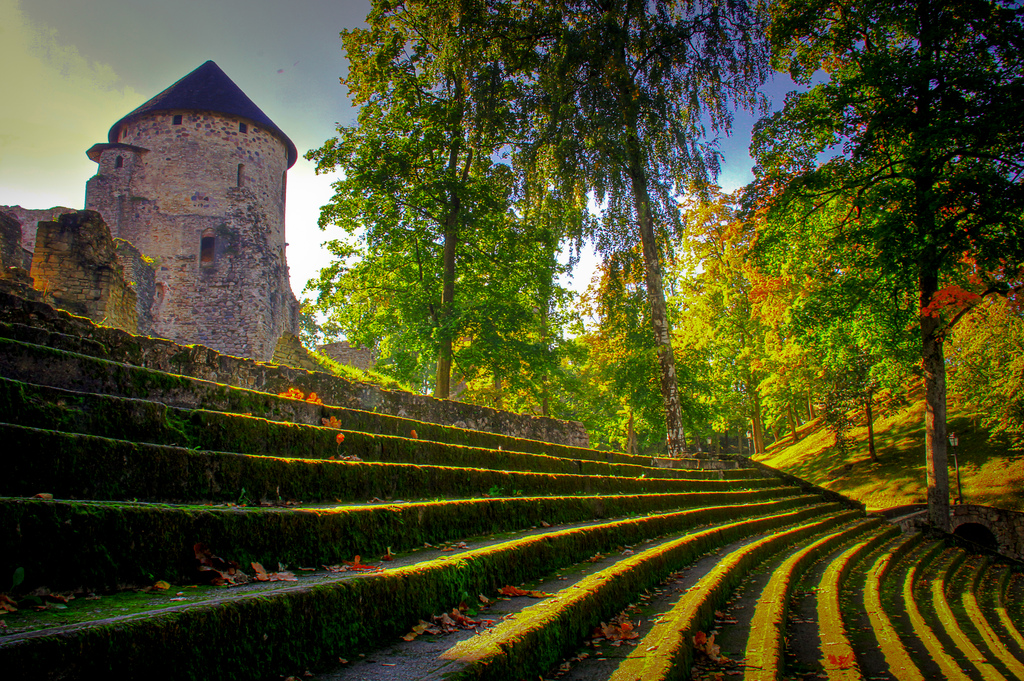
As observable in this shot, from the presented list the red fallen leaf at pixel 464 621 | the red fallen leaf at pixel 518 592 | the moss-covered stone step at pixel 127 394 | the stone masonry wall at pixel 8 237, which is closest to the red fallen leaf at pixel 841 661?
the red fallen leaf at pixel 518 592

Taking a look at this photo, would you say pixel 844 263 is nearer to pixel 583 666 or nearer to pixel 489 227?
pixel 489 227

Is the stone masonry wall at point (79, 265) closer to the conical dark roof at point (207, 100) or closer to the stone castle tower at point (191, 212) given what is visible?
the stone castle tower at point (191, 212)

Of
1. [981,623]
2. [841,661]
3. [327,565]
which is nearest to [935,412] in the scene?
[981,623]

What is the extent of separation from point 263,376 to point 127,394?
3.21m

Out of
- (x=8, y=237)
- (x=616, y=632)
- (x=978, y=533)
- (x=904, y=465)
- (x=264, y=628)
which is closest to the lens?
(x=264, y=628)

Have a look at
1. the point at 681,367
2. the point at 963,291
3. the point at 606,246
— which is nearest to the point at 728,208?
the point at 681,367

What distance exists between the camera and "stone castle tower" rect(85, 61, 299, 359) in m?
20.8

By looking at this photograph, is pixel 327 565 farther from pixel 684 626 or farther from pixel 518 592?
pixel 684 626

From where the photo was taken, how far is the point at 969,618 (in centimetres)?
627

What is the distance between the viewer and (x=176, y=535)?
86.4 inches

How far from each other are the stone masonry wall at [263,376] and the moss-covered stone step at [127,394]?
106 centimetres

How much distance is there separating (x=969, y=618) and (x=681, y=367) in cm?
1325

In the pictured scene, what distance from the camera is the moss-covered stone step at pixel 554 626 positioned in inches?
79.7

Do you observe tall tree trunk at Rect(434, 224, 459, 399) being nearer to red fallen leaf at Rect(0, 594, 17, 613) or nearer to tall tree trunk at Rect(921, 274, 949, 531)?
tall tree trunk at Rect(921, 274, 949, 531)
